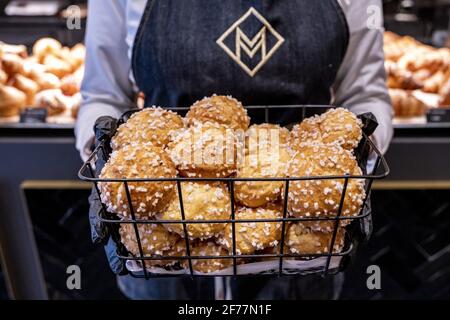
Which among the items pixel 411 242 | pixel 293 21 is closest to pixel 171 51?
pixel 293 21

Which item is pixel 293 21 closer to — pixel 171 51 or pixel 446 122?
pixel 171 51

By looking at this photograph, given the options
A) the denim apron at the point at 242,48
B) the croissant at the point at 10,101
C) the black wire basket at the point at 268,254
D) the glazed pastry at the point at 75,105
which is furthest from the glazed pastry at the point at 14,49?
the black wire basket at the point at 268,254

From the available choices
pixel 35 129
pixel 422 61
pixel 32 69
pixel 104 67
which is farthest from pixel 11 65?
pixel 422 61

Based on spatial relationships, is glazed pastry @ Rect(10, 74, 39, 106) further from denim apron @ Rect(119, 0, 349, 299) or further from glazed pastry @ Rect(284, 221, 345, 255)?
glazed pastry @ Rect(284, 221, 345, 255)

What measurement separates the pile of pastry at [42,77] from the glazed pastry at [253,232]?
1.19 m

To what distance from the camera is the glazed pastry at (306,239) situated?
69cm

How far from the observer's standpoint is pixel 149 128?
2.48ft

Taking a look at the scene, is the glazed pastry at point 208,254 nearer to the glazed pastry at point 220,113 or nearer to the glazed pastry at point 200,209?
the glazed pastry at point 200,209

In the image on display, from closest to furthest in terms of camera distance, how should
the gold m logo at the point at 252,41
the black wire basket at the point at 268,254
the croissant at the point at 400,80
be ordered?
the black wire basket at the point at 268,254
the gold m logo at the point at 252,41
the croissant at the point at 400,80

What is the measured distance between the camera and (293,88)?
3.52 ft

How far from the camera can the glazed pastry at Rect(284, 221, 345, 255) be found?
0.69 metres

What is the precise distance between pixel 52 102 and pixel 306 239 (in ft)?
4.41

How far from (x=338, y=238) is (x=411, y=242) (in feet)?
3.79

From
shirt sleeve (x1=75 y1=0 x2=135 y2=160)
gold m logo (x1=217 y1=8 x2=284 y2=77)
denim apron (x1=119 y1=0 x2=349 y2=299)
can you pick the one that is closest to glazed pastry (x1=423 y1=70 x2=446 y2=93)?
denim apron (x1=119 y1=0 x2=349 y2=299)
